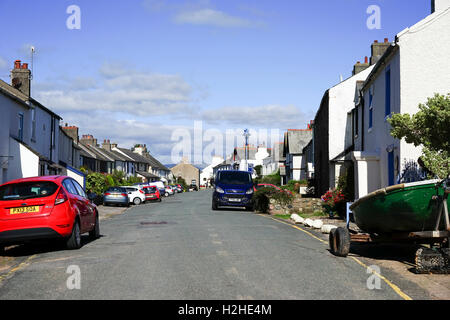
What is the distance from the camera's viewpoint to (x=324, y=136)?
3369 cm

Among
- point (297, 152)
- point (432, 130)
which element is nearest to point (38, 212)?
point (432, 130)

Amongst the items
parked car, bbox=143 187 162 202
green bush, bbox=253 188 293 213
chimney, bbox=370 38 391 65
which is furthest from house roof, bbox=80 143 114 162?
chimney, bbox=370 38 391 65

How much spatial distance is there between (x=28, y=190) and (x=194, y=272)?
492 cm

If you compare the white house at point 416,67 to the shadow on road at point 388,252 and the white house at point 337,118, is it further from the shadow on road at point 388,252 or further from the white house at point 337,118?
the white house at point 337,118

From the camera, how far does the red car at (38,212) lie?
424 inches

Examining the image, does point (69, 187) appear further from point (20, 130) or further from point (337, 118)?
point (337, 118)

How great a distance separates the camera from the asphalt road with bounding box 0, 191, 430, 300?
6867 mm

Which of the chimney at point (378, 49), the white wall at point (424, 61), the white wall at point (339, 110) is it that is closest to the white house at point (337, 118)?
the white wall at point (339, 110)

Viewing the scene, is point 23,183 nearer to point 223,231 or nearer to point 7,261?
point 7,261

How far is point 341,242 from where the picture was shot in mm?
10352

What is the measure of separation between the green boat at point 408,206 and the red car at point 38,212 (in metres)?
6.36
